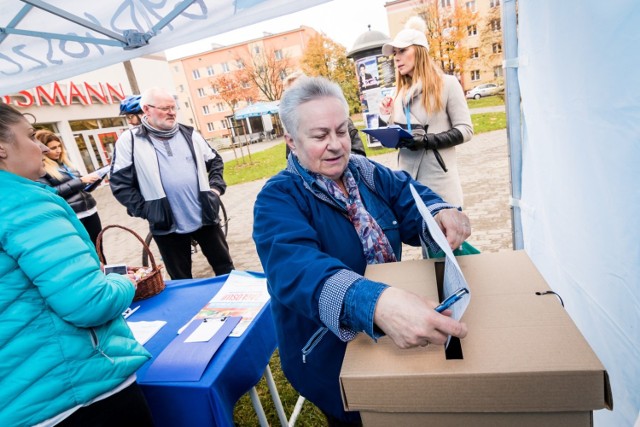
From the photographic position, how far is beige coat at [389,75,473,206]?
2.64 m

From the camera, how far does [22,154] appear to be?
121cm

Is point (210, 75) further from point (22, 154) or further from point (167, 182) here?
point (22, 154)

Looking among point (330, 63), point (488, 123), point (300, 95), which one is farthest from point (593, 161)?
point (330, 63)

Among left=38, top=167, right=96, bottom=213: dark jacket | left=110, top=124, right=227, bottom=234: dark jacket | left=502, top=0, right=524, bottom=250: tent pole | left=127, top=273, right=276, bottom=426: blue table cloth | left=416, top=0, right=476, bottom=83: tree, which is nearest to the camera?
left=127, top=273, right=276, bottom=426: blue table cloth

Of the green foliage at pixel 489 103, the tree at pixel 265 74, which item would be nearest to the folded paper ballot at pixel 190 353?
the green foliage at pixel 489 103

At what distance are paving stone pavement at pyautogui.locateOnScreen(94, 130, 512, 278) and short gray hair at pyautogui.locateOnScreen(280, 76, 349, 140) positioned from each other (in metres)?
3.34

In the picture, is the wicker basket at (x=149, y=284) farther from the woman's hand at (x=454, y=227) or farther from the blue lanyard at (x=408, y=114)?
the blue lanyard at (x=408, y=114)

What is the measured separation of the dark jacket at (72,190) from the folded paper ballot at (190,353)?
3033 mm

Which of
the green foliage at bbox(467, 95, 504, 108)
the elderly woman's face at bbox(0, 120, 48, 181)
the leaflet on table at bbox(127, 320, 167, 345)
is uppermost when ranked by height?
the elderly woman's face at bbox(0, 120, 48, 181)

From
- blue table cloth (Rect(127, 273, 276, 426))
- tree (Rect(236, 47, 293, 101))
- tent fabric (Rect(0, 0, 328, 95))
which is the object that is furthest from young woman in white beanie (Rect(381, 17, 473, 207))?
tree (Rect(236, 47, 293, 101))

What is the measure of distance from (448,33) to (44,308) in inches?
1025

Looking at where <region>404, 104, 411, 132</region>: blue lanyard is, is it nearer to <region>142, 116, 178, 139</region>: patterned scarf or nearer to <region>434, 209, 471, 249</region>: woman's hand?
<region>434, 209, 471, 249</region>: woman's hand

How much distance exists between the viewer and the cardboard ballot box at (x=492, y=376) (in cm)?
64

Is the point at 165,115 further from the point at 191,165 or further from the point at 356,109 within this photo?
the point at 356,109
